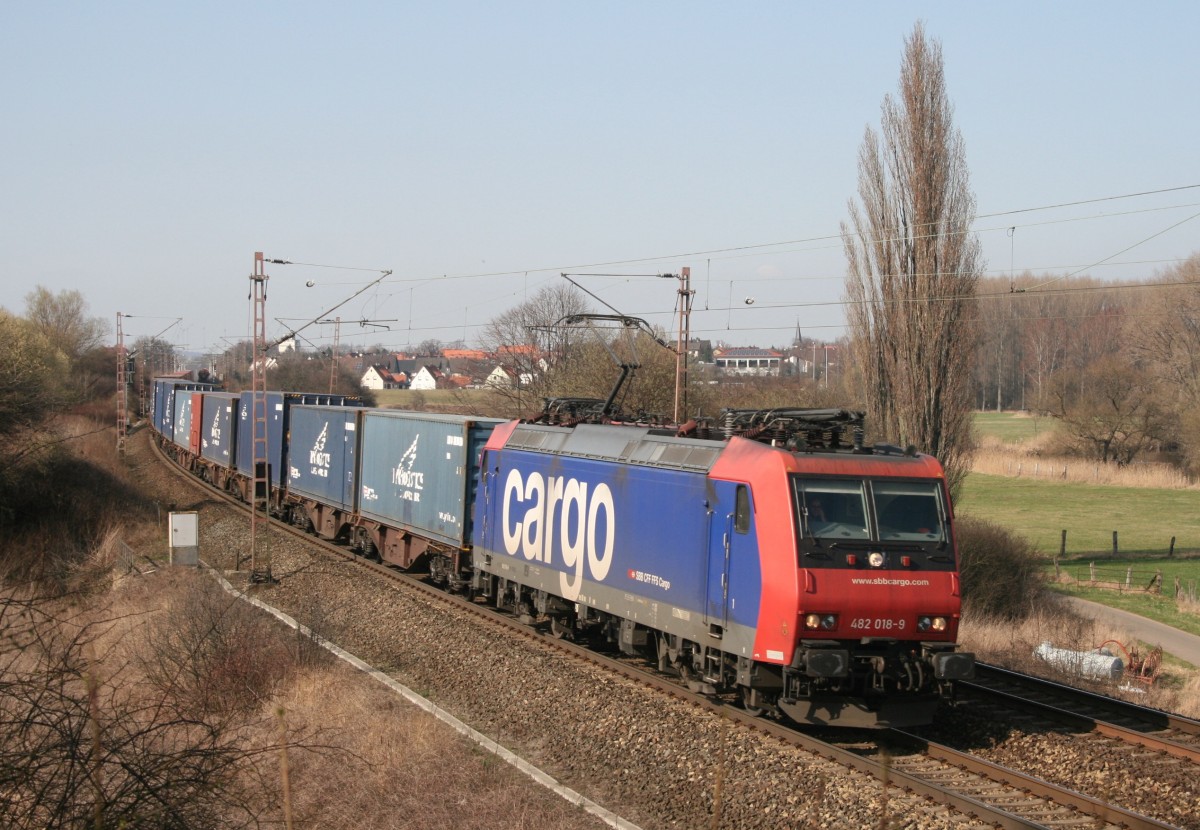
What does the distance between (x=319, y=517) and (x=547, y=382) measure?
13.4m

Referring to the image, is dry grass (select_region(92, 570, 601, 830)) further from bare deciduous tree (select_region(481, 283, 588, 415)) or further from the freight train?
bare deciduous tree (select_region(481, 283, 588, 415))

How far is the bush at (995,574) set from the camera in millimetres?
24344

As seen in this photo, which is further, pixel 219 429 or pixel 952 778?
pixel 219 429

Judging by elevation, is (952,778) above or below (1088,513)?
above

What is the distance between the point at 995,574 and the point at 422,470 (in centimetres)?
1411

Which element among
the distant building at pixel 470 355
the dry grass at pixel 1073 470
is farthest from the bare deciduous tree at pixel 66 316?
the dry grass at pixel 1073 470

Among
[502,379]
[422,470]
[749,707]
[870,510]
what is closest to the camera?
[870,510]

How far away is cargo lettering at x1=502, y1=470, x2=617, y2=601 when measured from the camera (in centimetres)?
1329

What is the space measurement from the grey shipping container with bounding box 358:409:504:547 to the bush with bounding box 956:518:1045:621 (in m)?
11.9

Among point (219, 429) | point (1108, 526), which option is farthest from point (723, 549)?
point (1108, 526)

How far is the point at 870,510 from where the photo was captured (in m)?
10.2

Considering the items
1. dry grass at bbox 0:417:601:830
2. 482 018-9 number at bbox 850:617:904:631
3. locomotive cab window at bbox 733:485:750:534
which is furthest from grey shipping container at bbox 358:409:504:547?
482 018-9 number at bbox 850:617:904:631

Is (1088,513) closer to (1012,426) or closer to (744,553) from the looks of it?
(1012,426)

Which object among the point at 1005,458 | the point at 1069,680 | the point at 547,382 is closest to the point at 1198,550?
the point at 1005,458
